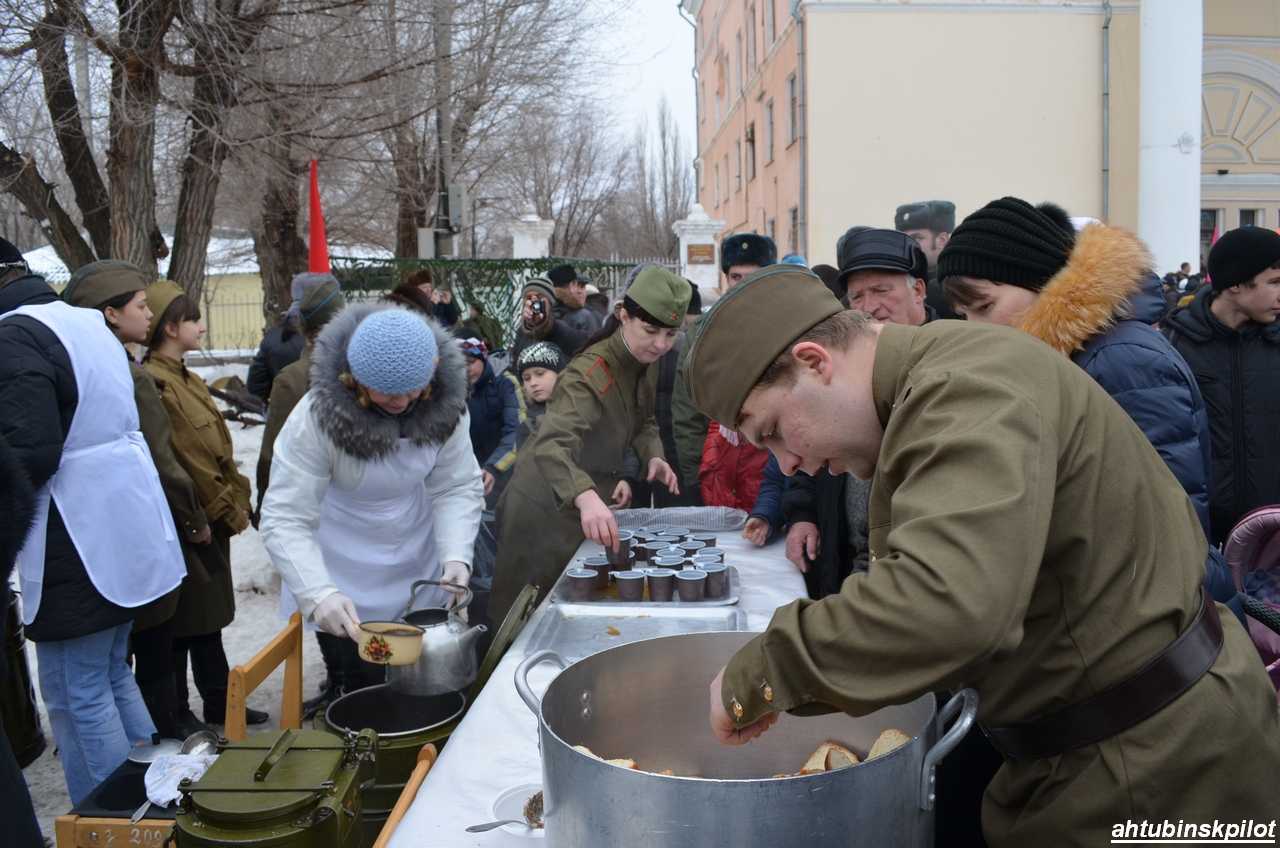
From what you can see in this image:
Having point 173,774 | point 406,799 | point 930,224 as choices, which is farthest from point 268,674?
point 930,224

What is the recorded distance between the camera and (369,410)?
2678mm

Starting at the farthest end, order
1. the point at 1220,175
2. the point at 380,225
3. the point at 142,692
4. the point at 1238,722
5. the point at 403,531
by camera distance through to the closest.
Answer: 1. the point at 380,225
2. the point at 1220,175
3. the point at 142,692
4. the point at 403,531
5. the point at 1238,722

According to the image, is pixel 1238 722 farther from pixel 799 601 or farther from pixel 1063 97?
pixel 1063 97

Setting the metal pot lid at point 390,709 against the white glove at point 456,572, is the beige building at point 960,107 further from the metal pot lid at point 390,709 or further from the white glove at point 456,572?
the metal pot lid at point 390,709

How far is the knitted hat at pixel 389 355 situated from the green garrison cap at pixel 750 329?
147 cm

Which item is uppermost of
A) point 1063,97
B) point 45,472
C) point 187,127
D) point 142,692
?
point 1063,97

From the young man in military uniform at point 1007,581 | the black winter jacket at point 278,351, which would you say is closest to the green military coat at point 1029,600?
the young man in military uniform at point 1007,581

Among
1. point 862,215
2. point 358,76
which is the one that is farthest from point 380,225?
point 358,76

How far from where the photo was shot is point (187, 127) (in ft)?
22.2

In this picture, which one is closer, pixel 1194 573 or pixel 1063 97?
pixel 1194 573

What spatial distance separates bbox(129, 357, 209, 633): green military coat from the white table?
5.25ft

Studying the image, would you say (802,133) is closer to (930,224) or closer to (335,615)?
(930,224)

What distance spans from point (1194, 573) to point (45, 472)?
8.87 ft

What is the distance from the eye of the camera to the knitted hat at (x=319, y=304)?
4.32 m
